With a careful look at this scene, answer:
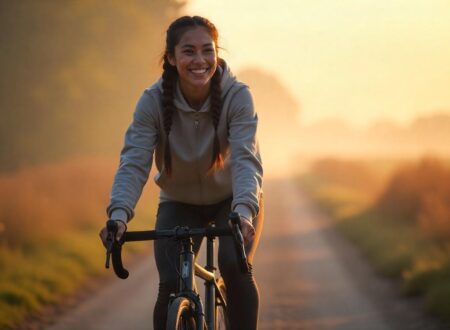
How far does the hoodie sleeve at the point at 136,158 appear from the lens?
3.44 meters

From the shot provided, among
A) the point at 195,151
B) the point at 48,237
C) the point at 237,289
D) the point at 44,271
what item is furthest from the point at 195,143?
the point at 48,237

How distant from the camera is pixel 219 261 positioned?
12.4ft

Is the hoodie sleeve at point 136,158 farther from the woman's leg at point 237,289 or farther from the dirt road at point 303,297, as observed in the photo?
the dirt road at point 303,297

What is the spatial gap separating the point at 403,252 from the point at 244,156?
6.33m

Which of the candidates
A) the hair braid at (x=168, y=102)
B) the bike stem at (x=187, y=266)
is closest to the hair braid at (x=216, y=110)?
the hair braid at (x=168, y=102)

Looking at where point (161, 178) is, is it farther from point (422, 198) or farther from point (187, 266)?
point (422, 198)

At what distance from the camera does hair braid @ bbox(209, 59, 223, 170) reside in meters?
3.72

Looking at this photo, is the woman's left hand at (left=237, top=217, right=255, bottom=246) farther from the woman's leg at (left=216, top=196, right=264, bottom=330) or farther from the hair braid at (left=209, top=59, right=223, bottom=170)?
the hair braid at (left=209, top=59, right=223, bottom=170)

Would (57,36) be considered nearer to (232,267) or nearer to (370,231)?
(370,231)

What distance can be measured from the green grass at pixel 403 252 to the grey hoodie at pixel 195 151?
3422 millimetres

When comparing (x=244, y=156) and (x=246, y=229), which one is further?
(x=244, y=156)

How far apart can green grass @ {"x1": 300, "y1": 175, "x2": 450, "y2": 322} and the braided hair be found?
3.58m

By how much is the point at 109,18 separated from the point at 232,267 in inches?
969

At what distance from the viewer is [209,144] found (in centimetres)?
377
